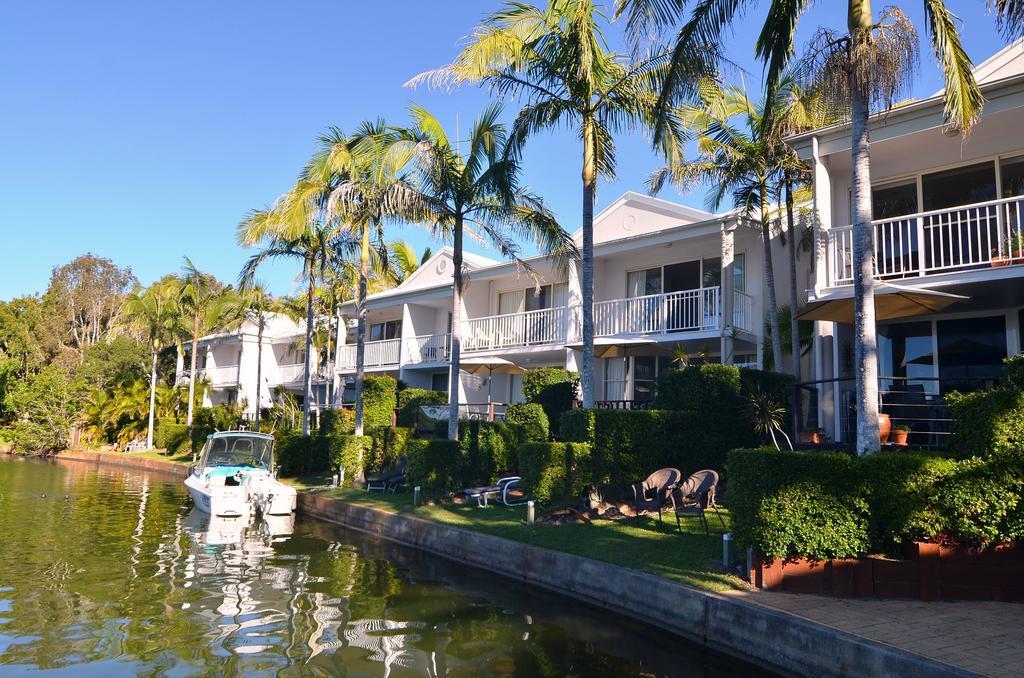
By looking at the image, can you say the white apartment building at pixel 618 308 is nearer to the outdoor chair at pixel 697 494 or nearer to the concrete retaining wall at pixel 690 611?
the outdoor chair at pixel 697 494

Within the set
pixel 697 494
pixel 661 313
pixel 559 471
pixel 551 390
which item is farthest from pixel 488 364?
pixel 697 494

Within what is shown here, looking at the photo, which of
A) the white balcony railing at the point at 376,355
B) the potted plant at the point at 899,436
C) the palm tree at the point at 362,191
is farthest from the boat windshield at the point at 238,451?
the potted plant at the point at 899,436

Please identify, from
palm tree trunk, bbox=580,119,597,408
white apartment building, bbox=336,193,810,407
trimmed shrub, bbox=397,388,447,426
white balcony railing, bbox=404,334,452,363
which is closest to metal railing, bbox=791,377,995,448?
white apartment building, bbox=336,193,810,407

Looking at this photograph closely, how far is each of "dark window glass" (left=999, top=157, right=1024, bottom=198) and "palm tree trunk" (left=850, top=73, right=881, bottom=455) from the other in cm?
629

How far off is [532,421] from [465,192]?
5833mm

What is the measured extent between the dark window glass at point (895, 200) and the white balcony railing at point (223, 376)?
121ft

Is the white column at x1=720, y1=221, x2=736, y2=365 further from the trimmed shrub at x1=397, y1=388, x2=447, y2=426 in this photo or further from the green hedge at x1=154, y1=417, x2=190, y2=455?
the green hedge at x1=154, y1=417, x2=190, y2=455

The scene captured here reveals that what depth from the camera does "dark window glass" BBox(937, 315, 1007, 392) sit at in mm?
13422

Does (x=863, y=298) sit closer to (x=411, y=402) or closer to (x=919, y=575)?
(x=919, y=575)

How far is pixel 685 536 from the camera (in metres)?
10.9

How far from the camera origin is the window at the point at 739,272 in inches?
776

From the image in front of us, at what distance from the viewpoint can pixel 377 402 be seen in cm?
2284

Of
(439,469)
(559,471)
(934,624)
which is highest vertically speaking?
(559,471)

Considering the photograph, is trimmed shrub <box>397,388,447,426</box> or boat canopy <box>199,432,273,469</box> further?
trimmed shrub <box>397,388,447,426</box>
